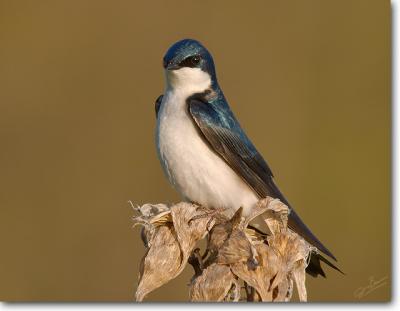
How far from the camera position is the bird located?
227 centimetres

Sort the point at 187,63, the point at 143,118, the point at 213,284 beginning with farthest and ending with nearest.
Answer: the point at 143,118, the point at 187,63, the point at 213,284

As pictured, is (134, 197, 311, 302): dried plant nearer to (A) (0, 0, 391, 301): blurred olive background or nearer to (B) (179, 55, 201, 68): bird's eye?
(B) (179, 55, 201, 68): bird's eye

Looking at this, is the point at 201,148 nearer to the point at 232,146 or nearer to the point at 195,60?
the point at 232,146

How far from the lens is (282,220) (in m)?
1.74

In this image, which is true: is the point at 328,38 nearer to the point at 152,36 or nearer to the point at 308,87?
the point at 308,87

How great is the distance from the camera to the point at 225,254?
1.66m

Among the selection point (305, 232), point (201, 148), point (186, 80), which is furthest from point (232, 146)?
point (305, 232)

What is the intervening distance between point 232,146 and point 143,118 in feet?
3.74

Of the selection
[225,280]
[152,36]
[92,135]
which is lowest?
[225,280]

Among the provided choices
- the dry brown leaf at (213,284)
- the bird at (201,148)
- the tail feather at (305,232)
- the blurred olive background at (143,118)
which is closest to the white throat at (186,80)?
the bird at (201,148)

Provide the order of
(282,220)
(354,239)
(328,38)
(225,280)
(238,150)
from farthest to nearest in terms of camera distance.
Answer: (328,38)
(354,239)
(238,150)
(282,220)
(225,280)

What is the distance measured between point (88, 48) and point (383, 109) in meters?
1.18

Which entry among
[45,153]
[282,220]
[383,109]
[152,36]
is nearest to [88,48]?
[152,36]

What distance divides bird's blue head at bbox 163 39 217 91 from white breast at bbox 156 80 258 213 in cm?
10
